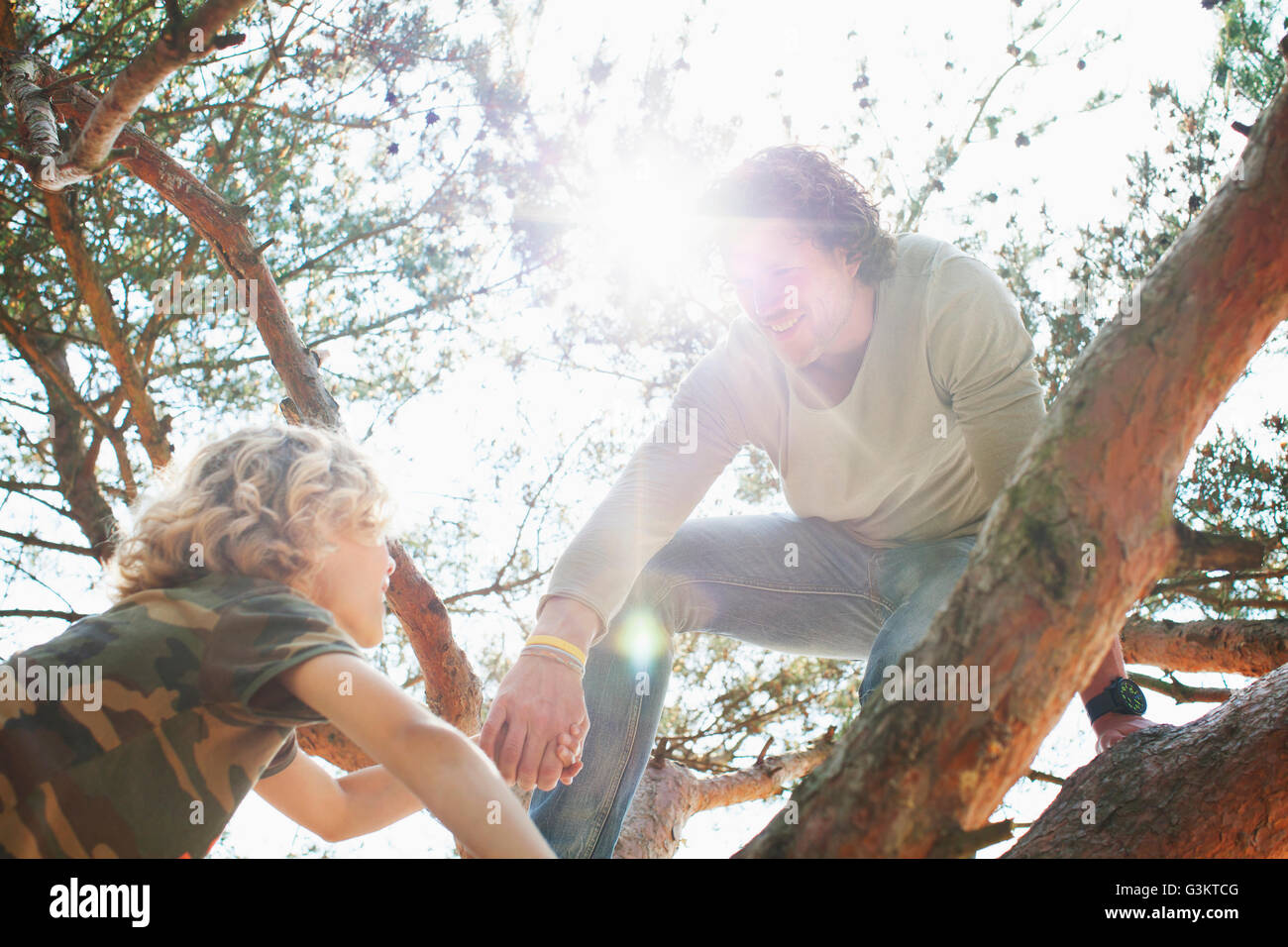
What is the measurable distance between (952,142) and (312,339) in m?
2.66

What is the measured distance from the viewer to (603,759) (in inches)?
54.7

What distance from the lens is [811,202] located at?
1.88 m

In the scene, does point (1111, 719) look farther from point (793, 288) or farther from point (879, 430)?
point (793, 288)

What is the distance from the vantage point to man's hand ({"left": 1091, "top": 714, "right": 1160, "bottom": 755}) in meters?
1.32

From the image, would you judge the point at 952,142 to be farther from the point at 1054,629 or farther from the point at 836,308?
the point at 1054,629

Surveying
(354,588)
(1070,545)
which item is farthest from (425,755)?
(1070,545)

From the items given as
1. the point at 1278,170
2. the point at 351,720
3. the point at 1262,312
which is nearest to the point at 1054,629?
the point at 1262,312

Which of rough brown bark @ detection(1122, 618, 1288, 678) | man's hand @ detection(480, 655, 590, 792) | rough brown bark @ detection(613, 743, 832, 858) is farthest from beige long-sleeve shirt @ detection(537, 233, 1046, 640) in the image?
rough brown bark @ detection(1122, 618, 1288, 678)

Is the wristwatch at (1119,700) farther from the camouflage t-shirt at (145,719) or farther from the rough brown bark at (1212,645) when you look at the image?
the rough brown bark at (1212,645)

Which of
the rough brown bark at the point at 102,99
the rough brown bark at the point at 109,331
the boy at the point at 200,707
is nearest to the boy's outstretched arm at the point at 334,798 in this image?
the boy at the point at 200,707

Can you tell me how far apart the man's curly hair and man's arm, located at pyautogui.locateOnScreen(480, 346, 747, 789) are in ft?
1.00
